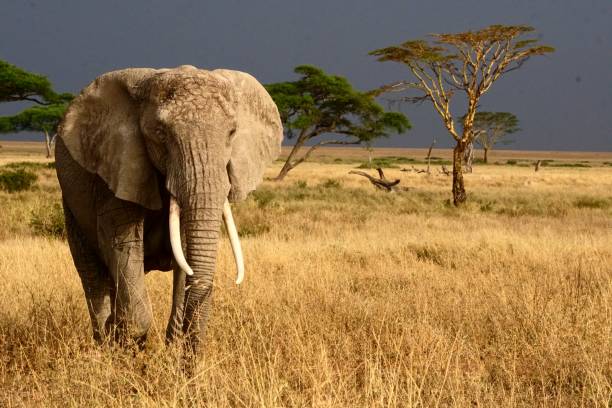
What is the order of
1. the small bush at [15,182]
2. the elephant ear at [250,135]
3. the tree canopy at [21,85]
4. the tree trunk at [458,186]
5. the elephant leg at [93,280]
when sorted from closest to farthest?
the elephant ear at [250,135]
the elephant leg at [93,280]
the tree trunk at [458,186]
the small bush at [15,182]
the tree canopy at [21,85]

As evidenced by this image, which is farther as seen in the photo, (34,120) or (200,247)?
(34,120)

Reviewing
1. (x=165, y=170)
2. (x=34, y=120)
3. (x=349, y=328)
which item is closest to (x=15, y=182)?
(x=349, y=328)

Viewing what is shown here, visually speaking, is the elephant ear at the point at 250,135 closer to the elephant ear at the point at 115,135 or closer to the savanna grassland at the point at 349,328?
the elephant ear at the point at 115,135

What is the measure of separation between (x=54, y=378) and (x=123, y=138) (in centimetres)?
139

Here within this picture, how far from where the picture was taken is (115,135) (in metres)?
3.96

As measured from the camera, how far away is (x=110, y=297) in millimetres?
4773

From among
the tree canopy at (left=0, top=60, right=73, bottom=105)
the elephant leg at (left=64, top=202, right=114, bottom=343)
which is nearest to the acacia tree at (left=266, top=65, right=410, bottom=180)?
the tree canopy at (left=0, top=60, right=73, bottom=105)

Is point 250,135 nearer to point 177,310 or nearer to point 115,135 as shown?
point 115,135

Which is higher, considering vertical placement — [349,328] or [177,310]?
[177,310]

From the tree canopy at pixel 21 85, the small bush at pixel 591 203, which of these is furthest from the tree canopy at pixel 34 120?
the small bush at pixel 591 203

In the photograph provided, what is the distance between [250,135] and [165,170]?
2.39ft

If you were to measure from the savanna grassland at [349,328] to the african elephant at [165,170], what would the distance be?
0.40m

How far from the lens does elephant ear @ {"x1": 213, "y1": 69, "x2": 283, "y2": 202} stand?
402 centimetres

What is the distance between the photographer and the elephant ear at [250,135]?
4.02 metres
